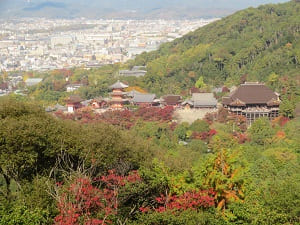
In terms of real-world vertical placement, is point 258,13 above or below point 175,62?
above

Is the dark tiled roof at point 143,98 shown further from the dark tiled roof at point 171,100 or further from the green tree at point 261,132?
the green tree at point 261,132

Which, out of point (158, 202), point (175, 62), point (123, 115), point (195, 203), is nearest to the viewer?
point (195, 203)

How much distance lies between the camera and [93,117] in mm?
24641

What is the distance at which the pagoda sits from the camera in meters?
28.1

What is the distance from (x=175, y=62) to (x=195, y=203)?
28661mm

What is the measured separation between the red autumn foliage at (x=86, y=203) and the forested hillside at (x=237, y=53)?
69.5 ft

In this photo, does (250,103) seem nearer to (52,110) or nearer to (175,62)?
(52,110)

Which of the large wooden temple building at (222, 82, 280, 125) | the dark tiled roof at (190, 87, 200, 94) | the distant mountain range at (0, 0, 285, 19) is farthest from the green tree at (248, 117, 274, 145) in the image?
the distant mountain range at (0, 0, 285, 19)

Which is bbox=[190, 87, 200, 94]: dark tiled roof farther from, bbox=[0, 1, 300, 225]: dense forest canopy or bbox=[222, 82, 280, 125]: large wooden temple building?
bbox=[0, 1, 300, 225]: dense forest canopy

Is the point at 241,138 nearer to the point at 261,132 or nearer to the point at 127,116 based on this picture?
the point at 261,132

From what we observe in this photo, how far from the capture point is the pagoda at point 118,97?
28094 mm

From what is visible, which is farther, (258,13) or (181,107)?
(258,13)

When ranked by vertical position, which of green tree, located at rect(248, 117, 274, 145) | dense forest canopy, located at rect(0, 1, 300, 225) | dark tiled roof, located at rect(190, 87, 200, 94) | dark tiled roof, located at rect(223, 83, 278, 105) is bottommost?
dark tiled roof, located at rect(190, 87, 200, 94)

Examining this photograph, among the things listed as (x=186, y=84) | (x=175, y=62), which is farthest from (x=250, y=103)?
(x=175, y=62)
